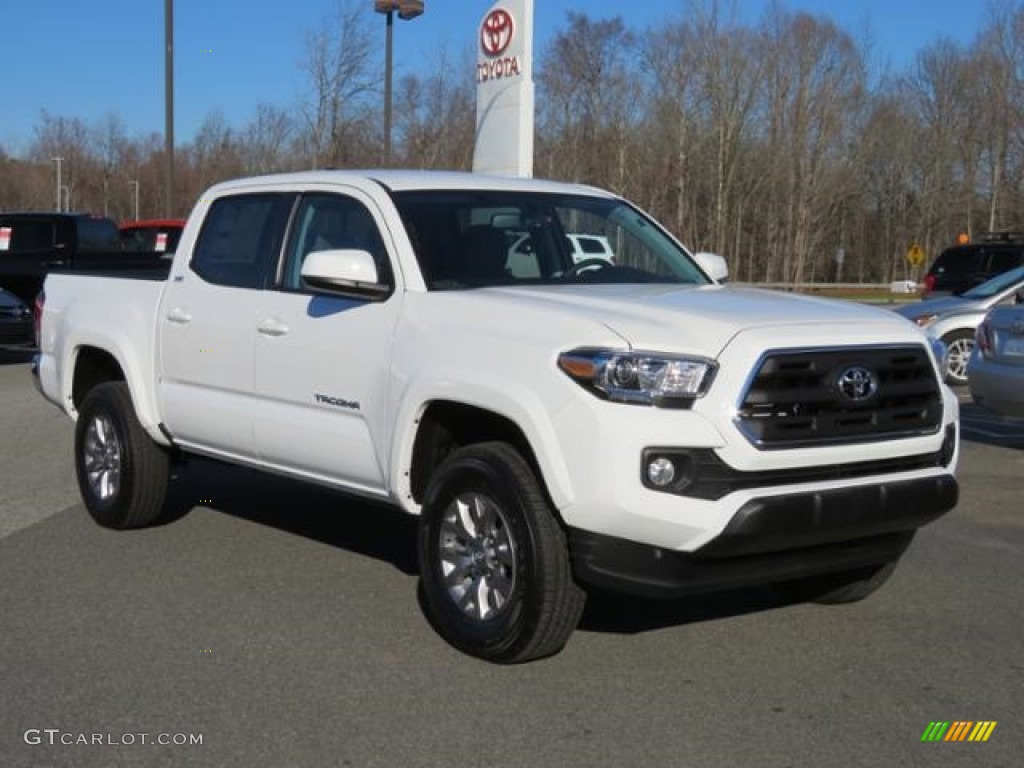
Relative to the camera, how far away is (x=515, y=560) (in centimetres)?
473

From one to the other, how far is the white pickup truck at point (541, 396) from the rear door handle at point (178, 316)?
0.5 inches

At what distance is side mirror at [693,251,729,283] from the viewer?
6.39m

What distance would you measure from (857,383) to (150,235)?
1914cm

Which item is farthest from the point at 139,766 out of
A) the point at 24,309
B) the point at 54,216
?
the point at 54,216

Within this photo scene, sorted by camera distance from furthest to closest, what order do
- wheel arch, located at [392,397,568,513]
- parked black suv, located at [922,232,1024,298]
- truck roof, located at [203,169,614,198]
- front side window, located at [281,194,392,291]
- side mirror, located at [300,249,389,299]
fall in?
parked black suv, located at [922,232,1024,298] → truck roof, located at [203,169,614,198] → front side window, located at [281,194,392,291] → side mirror, located at [300,249,389,299] → wheel arch, located at [392,397,568,513]

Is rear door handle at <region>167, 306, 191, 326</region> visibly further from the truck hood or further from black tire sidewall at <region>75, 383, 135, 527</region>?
the truck hood

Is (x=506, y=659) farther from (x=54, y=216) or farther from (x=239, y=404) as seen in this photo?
(x=54, y=216)

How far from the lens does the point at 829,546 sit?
4809 mm

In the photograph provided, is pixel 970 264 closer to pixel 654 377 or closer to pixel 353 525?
pixel 353 525

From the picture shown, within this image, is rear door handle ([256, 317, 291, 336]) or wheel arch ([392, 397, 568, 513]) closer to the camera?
wheel arch ([392, 397, 568, 513])

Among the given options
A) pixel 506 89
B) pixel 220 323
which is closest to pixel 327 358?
pixel 220 323

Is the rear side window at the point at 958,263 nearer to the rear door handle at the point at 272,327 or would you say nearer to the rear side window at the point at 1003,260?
the rear side window at the point at 1003,260

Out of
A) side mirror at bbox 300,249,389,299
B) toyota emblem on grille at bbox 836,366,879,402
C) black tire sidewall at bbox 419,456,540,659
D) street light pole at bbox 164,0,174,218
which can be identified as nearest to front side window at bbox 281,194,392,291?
side mirror at bbox 300,249,389,299

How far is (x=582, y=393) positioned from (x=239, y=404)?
7.76ft
